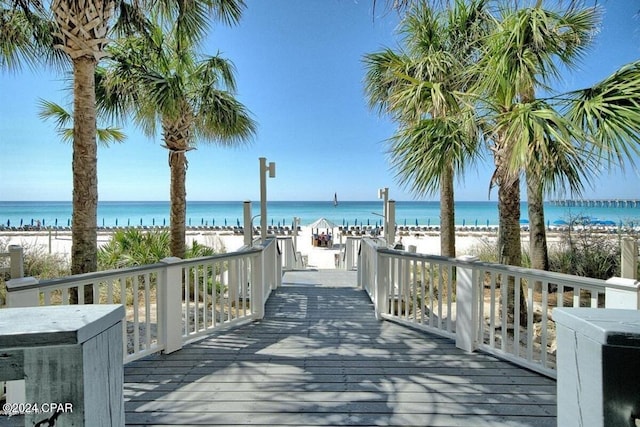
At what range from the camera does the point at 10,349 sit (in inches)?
30.7

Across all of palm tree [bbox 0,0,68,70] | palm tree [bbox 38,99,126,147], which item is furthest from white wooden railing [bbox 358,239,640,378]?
palm tree [bbox 38,99,126,147]

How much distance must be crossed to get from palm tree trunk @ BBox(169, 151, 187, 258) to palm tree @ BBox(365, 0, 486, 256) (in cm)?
410

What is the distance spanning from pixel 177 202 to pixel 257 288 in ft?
9.17

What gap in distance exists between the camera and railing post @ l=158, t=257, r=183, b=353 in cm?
312

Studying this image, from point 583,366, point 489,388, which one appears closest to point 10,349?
point 583,366

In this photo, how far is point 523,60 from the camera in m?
3.22

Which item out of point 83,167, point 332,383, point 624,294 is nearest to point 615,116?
point 624,294

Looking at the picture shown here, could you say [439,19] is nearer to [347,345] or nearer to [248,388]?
[347,345]

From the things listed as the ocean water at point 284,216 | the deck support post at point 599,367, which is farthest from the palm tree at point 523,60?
the ocean water at point 284,216

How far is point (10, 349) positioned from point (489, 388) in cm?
301

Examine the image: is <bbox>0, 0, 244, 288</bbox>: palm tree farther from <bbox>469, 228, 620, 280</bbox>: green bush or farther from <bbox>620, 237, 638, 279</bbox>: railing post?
<bbox>469, 228, 620, 280</bbox>: green bush

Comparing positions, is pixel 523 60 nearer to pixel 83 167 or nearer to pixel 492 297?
pixel 492 297

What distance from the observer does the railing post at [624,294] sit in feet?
6.92

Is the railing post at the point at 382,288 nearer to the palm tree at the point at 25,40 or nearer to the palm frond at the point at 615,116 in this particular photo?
the palm frond at the point at 615,116
